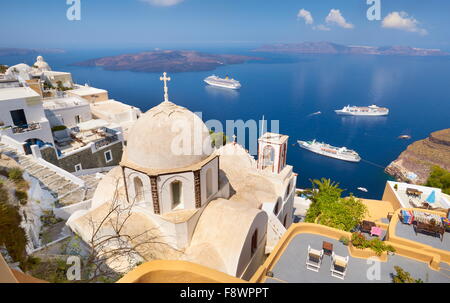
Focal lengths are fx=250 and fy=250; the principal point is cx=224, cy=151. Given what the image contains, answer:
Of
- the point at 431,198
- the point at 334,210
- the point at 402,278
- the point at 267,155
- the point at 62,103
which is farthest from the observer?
the point at 62,103

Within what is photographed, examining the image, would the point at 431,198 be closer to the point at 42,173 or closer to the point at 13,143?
the point at 42,173

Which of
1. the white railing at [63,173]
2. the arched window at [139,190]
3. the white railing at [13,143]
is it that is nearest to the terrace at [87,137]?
the white railing at [13,143]

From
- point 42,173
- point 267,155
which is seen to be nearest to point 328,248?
point 267,155

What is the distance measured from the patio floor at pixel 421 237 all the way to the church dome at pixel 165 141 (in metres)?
9.76

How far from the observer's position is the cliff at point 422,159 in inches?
1772

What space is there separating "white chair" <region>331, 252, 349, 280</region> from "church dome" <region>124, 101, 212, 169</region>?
6.44 metres

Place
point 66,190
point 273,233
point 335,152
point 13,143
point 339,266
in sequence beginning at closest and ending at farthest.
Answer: point 339,266 < point 273,233 < point 66,190 < point 13,143 < point 335,152

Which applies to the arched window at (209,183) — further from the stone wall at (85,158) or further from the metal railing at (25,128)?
the metal railing at (25,128)

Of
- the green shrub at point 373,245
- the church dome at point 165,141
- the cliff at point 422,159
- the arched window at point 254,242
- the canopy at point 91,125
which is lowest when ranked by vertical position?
the cliff at point 422,159

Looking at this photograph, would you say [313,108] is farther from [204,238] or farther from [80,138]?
[204,238]

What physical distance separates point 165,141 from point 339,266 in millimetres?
7900

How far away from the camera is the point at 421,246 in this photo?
396 inches

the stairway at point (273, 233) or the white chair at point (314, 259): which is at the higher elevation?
the white chair at point (314, 259)

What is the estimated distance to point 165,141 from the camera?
10039mm
